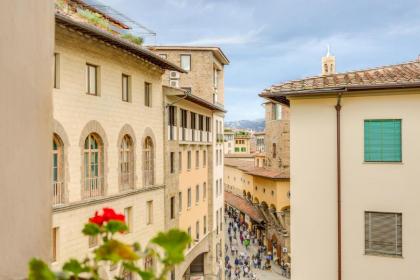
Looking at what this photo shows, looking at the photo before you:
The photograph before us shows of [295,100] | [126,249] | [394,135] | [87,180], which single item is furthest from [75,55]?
[126,249]

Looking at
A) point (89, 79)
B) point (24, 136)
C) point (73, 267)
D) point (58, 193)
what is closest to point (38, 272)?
point (73, 267)

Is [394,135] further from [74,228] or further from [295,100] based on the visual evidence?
[74,228]

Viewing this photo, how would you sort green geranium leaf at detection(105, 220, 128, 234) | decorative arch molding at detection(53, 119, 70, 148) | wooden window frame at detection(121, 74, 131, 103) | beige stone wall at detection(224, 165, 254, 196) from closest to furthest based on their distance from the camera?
green geranium leaf at detection(105, 220, 128, 234) < decorative arch molding at detection(53, 119, 70, 148) < wooden window frame at detection(121, 74, 131, 103) < beige stone wall at detection(224, 165, 254, 196)

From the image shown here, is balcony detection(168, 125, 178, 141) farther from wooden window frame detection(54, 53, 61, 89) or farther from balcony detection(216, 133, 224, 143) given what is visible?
balcony detection(216, 133, 224, 143)

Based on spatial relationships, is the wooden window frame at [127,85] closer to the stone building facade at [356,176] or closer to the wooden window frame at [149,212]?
the wooden window frame at [149,212]

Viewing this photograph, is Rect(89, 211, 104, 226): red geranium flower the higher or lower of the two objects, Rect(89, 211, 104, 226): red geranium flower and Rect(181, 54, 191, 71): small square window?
the lower

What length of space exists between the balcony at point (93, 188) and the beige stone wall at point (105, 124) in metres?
0.25

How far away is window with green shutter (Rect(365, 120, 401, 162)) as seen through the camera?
1103cm

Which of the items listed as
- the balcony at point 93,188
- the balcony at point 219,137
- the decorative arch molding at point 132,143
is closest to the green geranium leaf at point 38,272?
the balcony at point 93,188

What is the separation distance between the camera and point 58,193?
1445 cm

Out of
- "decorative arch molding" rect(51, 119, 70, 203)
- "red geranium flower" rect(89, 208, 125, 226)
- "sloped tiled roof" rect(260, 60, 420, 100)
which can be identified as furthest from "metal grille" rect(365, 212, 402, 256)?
"red geranium flower" rect(89, 208, 125, 226)

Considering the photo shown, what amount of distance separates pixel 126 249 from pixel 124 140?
17.7 m

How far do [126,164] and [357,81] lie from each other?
10868 millimetres

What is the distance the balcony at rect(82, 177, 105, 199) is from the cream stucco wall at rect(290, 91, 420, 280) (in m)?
7.94
